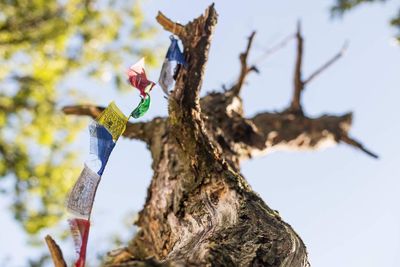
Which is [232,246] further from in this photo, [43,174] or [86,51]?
[86,51]

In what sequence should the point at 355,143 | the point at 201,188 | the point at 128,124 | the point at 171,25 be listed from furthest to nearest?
the point at 355,143, the point at 128,124, the point at 171,25, the point at 201,188

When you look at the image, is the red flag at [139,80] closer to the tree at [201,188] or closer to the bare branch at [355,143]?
the tree at [201,188]

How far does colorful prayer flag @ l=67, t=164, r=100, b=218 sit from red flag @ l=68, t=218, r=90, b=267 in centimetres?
3

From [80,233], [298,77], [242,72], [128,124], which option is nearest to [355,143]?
[298,77]

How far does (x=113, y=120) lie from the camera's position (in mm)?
1889

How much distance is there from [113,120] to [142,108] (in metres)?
0.26

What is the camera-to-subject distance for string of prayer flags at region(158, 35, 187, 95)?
2.48 metres

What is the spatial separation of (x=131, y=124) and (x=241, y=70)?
3.64ft

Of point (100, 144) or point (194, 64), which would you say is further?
point (194, 64)

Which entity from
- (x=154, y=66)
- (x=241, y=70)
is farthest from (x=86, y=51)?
(x=241, y=70)

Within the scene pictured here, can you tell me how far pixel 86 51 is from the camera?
26.7 ft

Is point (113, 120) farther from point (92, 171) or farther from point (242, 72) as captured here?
point (242, 72)

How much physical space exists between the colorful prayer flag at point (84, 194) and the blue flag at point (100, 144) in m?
0.05

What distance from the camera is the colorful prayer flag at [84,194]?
5.64 ft
